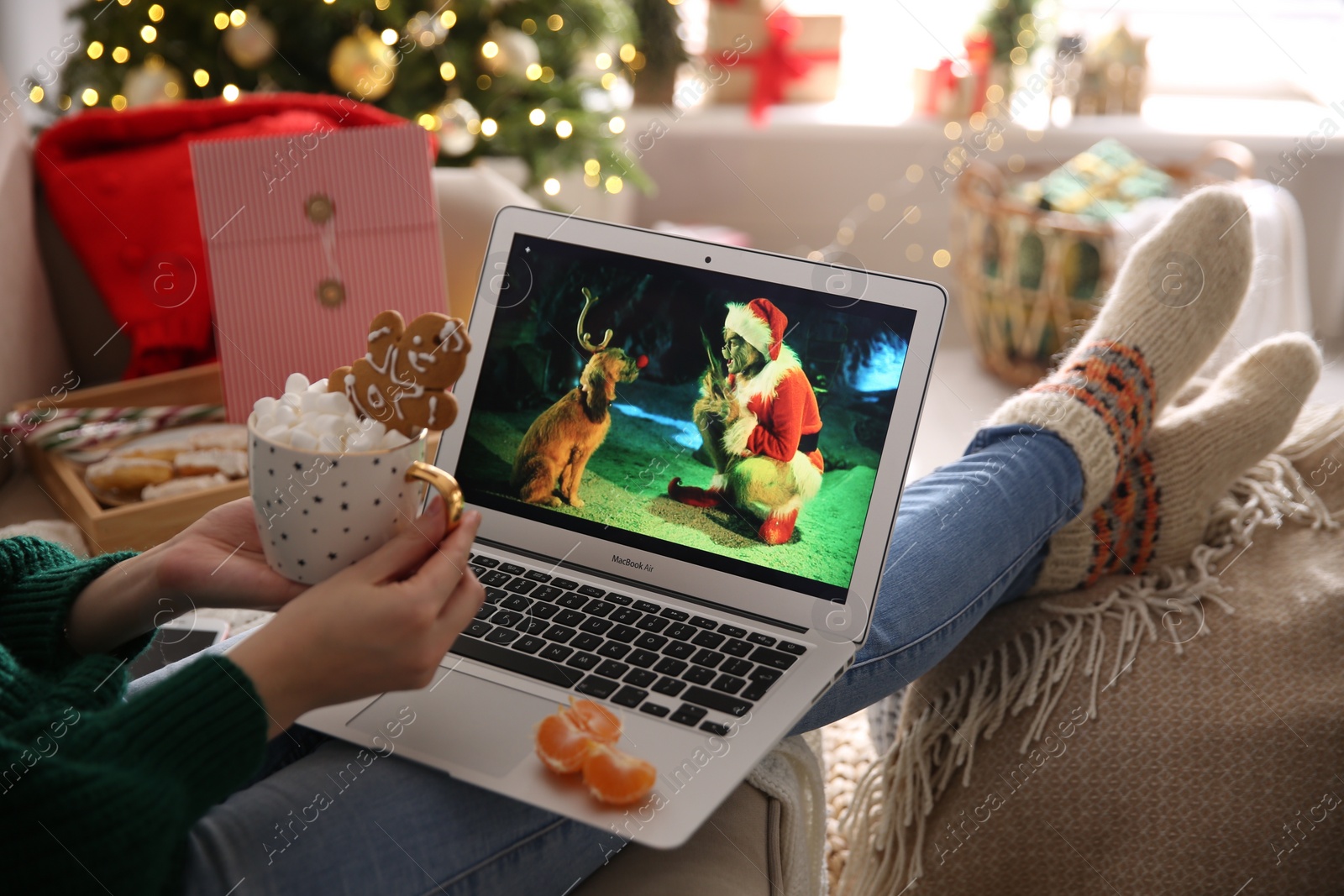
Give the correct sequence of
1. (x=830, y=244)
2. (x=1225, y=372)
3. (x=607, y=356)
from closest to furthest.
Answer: (x=607, y=356)
(x=1225, y=372)
(x=830, y=244)

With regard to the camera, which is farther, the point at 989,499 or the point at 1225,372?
the point at 1225,372

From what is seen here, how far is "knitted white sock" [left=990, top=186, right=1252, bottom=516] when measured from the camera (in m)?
1.02

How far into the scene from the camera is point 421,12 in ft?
6.00

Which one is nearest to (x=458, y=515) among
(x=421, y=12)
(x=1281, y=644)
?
(x=1281, y=644)

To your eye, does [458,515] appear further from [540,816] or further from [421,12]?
[421,12]

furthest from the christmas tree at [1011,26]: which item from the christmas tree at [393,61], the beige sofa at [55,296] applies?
the beige sofa at [55,296]

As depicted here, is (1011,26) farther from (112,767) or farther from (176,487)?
(112,767)

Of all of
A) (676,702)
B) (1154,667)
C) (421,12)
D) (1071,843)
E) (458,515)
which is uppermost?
(421,12)

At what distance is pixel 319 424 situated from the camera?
0.59 metres

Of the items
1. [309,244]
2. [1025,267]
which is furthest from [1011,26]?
[309,244]

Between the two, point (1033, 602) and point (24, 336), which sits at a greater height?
point (24, 336)

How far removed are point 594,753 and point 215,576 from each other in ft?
0.87

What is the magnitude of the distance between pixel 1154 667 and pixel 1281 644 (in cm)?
11

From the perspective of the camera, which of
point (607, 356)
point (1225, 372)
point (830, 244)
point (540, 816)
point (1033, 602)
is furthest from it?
point (830, 244)
